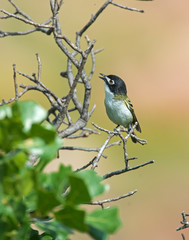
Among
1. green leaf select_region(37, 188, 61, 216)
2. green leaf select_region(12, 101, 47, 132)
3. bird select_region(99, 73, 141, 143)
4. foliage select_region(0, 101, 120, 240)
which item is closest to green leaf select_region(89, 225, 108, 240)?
foliage select_region(0, 101, 120, 240)

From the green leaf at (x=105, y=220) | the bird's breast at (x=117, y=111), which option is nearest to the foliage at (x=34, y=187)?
the green leaf at (x=105, y=220)

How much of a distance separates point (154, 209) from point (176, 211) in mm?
506

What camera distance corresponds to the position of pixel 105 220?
1286mm

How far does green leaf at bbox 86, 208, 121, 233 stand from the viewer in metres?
1.27

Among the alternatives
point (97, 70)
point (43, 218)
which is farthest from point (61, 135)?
point (97, 70)

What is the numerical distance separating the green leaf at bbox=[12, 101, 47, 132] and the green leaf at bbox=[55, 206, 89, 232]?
20 centimetres

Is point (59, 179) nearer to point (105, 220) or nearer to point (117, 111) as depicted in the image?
point (105, 220)

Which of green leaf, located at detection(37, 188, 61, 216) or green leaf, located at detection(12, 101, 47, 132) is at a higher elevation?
green leaf, located at detection(12, 101, 47, 132)

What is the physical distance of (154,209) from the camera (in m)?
12.7

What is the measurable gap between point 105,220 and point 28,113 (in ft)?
0.99

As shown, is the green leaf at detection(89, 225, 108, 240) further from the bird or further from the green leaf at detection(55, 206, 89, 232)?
the bird

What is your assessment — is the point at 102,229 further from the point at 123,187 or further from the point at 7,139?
the point at 123,187

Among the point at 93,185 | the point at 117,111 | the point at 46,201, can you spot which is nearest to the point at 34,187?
the point at 46,201

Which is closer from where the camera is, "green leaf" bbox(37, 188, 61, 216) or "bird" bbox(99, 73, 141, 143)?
"green leaf" bbox(37, 188, 61, 216)
